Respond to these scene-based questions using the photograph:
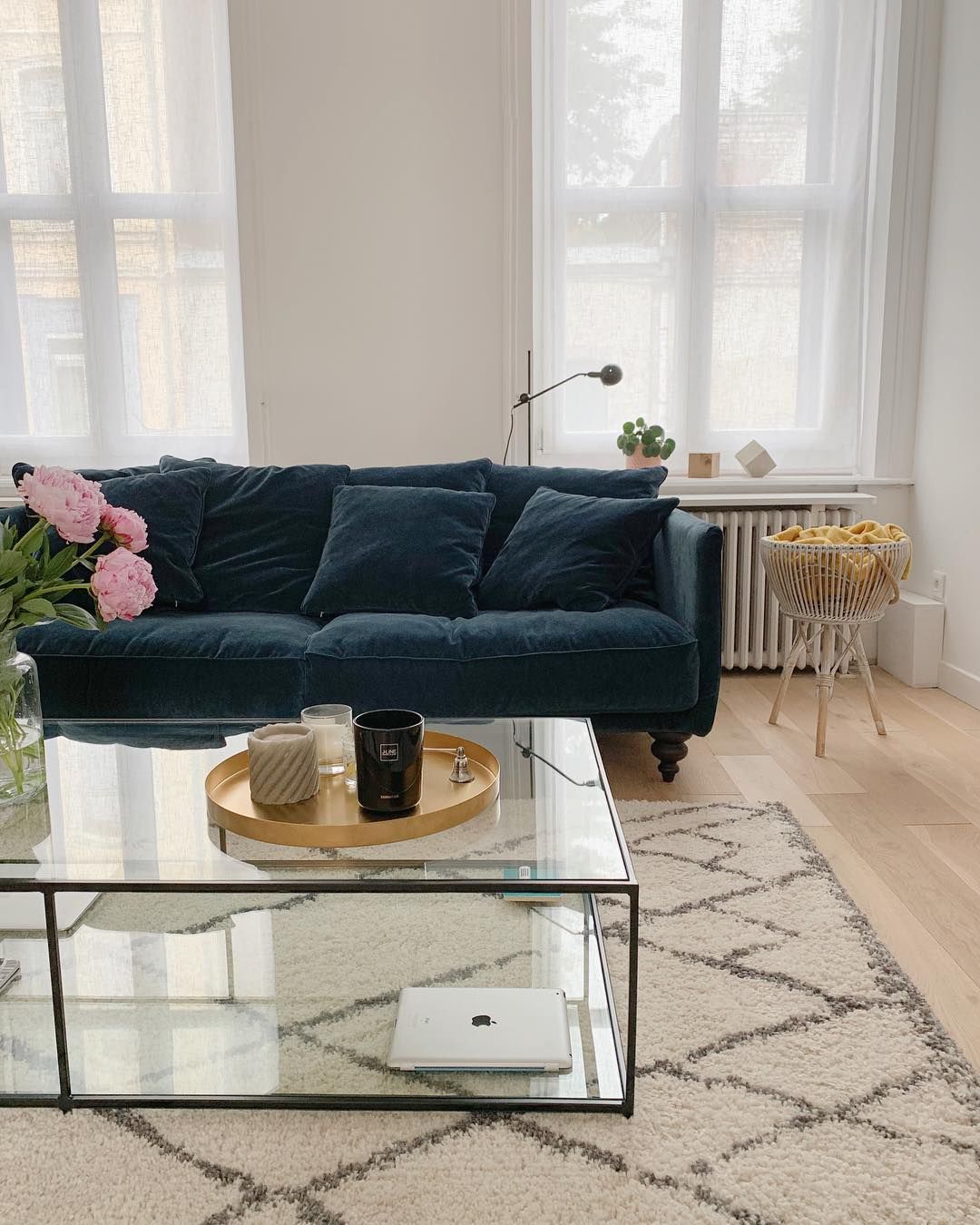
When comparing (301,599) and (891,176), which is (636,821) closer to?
(301,599)

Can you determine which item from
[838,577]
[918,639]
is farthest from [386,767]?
[918,639]

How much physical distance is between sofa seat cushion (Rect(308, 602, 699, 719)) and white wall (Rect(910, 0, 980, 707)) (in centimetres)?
157

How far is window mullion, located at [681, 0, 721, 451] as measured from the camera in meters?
4.00

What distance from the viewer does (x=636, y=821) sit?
2533mm

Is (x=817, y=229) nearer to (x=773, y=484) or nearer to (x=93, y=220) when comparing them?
(x=773, y=484)

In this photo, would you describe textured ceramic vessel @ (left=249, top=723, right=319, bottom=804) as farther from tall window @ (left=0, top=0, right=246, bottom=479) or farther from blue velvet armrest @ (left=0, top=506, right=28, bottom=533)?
tall window @ (left=0, top=0, right=246, bottom=479)

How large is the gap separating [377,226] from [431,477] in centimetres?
127

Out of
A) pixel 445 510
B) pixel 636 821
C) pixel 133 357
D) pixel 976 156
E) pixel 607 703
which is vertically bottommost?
pixel 636 821

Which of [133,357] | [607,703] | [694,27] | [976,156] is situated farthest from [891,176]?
[133,357]

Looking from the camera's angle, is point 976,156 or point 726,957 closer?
point 726,957

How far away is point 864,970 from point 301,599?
1875 mm

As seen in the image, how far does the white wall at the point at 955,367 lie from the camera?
361 centimetres

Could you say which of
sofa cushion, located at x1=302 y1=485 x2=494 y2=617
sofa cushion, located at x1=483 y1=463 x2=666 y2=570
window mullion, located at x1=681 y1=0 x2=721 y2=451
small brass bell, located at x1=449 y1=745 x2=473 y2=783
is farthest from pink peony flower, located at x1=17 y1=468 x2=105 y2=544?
window mullion, located at x1=681 y1=0 x2=721 y2=451

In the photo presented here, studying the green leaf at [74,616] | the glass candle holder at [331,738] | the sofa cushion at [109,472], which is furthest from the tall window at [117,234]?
the glass candle holder at [331,738]
